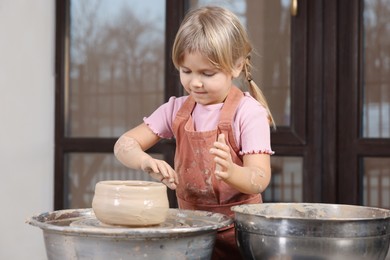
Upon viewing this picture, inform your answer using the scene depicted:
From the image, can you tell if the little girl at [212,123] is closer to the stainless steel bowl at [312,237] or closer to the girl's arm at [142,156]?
the girl's arm at [142,156]

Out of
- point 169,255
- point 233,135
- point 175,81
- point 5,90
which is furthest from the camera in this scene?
point 5,90

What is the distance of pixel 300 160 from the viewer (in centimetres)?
254

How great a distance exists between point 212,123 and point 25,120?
1.73 meters

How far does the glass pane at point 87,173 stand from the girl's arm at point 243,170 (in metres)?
1.62

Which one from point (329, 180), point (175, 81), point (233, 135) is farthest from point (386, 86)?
point (233, 135)

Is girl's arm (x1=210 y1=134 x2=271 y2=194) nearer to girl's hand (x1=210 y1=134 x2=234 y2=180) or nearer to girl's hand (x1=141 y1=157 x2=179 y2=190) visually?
girl's hand (x1=210 y1=134 x2=234 y2=180)

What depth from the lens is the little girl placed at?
1.28 meters

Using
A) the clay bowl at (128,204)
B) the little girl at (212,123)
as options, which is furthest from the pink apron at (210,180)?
the clay bowl at (128,204)

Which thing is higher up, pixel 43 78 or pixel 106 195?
pixel 43 78

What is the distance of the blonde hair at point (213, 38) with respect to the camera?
128cm

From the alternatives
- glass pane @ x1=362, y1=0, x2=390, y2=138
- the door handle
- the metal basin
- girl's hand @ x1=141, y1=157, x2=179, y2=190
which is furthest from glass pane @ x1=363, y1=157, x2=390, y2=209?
the metal basin

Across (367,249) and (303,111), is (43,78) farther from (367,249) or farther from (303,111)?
(367,249)

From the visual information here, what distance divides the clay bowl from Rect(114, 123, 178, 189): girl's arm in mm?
147

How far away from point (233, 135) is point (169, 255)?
411mm
